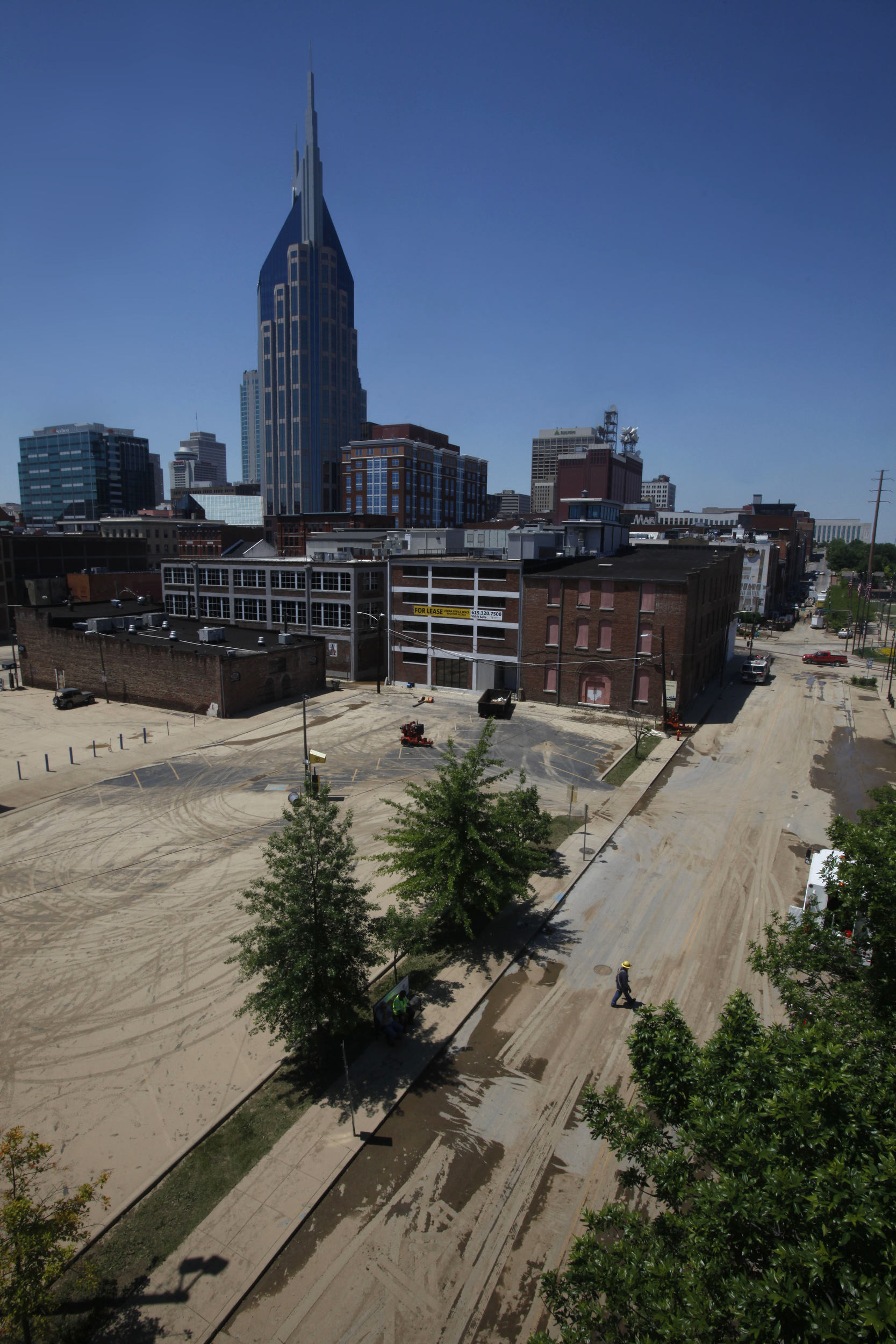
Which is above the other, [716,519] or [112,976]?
[716,519]

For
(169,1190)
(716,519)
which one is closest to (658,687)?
(169,1190)

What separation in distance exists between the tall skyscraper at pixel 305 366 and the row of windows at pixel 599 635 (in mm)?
138299

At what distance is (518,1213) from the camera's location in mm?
12055

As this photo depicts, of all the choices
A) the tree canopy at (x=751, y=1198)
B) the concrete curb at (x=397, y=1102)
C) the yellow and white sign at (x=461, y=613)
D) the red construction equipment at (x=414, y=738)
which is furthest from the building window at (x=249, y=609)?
the tree canopy at (x=751, y=1198)

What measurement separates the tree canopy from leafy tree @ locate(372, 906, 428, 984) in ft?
21.9

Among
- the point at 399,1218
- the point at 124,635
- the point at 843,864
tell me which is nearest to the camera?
the point at 399,1218

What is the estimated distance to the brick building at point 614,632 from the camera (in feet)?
149

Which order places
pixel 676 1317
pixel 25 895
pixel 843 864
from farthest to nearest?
pixel 25 895 < pixel 843 864 < pixel 676 1317

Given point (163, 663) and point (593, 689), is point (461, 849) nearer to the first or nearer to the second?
point (593, 689)

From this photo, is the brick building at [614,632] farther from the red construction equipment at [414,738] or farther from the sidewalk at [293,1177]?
the sidewalk at [293,1177]

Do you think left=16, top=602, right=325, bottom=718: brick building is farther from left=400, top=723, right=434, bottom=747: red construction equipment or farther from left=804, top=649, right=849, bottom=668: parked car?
left=804, top=649, right=849, bottom=668: parked car

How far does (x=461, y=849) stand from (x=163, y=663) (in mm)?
36250

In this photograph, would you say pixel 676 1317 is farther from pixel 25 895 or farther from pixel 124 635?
pixel 124 635

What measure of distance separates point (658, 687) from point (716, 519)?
150304 mm
